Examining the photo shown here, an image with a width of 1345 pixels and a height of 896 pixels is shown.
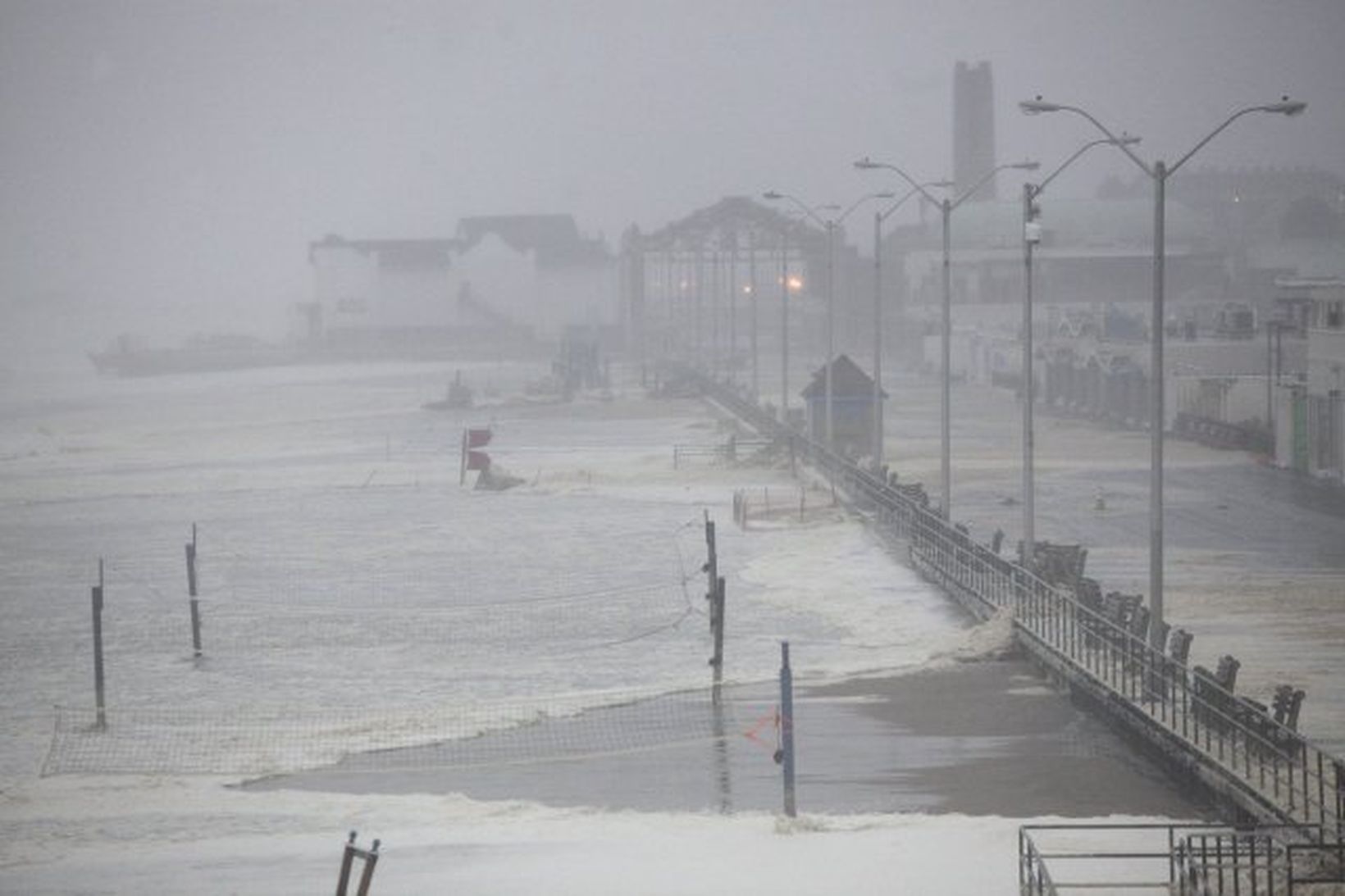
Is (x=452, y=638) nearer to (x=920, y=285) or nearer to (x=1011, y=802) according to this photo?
(x=1011, y=802)

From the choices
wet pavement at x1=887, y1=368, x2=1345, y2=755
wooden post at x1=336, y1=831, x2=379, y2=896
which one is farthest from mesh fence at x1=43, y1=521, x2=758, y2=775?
wooden post at x1=336, y1=831, x2=379, y2=896

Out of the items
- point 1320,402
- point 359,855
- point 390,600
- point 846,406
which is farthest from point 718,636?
point 846,406

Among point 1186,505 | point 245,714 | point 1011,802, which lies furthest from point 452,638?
point 1186,505

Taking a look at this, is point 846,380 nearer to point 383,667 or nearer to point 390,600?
point 390,600

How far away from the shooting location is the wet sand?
24547 millimetres

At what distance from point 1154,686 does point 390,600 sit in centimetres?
2193

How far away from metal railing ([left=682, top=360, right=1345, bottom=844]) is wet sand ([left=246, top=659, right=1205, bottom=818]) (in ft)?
2.02

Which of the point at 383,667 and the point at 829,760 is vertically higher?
the point at 829,760

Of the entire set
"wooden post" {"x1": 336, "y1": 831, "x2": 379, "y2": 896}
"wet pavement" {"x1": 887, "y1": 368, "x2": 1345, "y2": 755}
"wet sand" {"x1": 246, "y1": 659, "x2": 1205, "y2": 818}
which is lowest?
"wet sand" {"x1": 246, "y1": 659, "x2": 1205, "y2": 818}

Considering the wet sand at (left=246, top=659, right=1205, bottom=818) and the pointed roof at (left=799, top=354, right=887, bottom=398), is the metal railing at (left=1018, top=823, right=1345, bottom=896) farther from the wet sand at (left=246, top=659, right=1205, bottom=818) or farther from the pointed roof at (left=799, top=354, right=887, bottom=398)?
the pointed roof at (left=799, top=354, right=887, bottom=398)

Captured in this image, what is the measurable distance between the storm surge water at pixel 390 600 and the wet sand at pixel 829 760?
2.46ft

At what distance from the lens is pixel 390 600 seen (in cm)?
4547

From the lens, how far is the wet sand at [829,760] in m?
24.5

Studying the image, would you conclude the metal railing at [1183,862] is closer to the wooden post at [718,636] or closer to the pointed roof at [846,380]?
the wooden post at [718,636]
